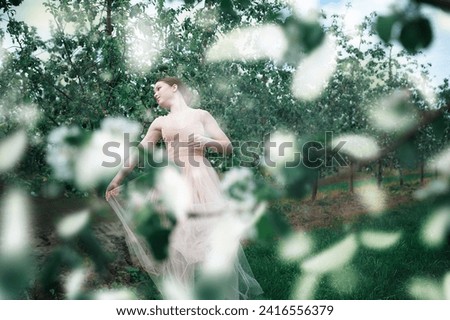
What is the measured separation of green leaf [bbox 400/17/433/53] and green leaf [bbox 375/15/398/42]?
0.8 inches

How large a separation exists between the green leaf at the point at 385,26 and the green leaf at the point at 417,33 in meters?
0.02

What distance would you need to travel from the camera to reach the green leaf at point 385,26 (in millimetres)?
560

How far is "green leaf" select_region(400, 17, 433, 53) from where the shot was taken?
0.57m

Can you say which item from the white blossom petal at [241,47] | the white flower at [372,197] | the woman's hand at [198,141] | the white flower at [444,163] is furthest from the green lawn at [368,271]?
the white flower at [444,163]

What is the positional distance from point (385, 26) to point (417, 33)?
0.15ft

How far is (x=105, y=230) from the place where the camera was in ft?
16.5

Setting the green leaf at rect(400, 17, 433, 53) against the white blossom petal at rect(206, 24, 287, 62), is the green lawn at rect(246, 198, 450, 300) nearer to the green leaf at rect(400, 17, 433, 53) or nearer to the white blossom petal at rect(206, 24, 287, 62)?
the white blossom petal at rect(206, 24, 287, 62)

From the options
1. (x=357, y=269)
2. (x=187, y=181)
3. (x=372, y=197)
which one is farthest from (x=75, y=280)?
(x=372, y=197)

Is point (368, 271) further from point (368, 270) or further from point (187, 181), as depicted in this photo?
point (187, 181)

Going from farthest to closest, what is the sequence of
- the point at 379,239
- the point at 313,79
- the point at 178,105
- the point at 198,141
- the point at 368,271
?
the point at 313,79 < the point at 379,239 < the point at 368,271 < the point at 178,105 < the point at 198,141

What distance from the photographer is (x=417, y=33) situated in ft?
1.87

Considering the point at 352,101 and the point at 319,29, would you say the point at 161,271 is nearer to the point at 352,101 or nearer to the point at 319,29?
the point at 319,29

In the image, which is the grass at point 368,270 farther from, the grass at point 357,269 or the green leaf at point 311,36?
the green leaf at point 311,36
